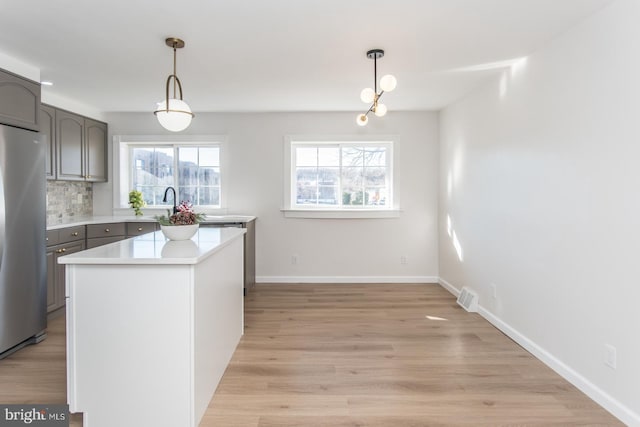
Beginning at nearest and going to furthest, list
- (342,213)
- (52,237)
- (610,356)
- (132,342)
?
(132,342), (610,356), (52,237), (342,213)

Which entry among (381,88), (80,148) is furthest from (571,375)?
(80,148)

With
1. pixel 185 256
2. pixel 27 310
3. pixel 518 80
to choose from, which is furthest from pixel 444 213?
pixel 27 310

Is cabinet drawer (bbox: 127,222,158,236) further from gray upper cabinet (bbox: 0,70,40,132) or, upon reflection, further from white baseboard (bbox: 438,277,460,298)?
white baseboard (bbox: 438,277,460,298)

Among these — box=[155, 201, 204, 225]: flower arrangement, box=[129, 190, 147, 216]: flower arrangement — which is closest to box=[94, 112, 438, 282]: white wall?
box=[129, 190, 147, 216]: flower arrangement

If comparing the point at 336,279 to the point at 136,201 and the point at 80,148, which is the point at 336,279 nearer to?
the point at 136,201

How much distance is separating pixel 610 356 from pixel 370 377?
1390mm

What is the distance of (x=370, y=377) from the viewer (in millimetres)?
2395

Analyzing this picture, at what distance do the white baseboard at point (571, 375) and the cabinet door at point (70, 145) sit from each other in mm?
4747

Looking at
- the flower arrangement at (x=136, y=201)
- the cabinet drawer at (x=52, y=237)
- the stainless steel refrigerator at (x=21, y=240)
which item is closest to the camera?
the stainless steel refrigerator at (x=21, y=240)

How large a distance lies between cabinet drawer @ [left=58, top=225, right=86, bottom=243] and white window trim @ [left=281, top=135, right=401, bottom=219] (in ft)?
7.60

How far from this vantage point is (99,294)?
1.77 metres

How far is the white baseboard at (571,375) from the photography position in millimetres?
1927

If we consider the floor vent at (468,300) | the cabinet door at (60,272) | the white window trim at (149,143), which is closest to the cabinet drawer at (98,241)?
the cabinet door at (60,272)

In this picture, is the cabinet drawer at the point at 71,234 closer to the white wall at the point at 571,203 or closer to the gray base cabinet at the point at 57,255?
the gray base cabinet at the point at 57,255
